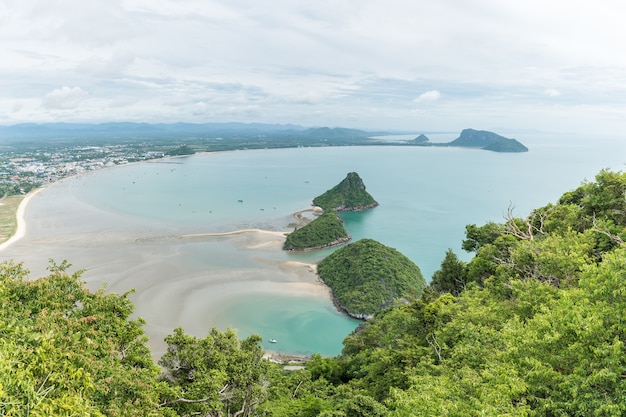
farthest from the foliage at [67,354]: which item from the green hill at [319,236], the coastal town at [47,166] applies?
the coastal town at [47,166]

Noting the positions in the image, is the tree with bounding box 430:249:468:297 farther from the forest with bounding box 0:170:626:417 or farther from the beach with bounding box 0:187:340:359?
the beach with bounding box 0:187:340:359

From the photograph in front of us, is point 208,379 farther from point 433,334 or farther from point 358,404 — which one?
point 433,334

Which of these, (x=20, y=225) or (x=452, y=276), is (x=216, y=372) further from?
(x=20, y=225)

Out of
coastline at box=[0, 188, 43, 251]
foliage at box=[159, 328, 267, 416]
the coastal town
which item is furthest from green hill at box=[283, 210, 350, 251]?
the coastal town

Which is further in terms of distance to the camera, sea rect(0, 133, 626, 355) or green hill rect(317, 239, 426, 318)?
green hill rect(317, 239, 426, 318)

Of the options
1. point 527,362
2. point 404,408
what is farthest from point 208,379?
point 527,362

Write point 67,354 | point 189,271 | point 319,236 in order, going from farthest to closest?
point 319,236 < point 189,271 < point 67,354

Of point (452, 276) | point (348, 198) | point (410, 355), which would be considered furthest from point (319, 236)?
point (410, 355)
